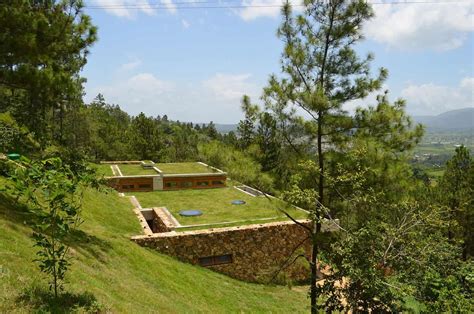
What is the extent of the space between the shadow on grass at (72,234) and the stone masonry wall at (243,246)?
310 centimetres

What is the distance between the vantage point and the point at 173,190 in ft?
74.1

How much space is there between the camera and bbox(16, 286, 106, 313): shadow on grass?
414cm

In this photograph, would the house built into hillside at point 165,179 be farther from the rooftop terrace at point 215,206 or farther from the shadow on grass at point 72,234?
the shadow on grass at point 72,234

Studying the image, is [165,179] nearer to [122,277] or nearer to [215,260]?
[215,260]

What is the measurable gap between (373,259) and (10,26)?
8.97m

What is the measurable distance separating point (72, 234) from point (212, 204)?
9900mm

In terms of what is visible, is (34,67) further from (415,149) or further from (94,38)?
(415,149)

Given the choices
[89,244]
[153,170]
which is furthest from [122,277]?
[153,170]

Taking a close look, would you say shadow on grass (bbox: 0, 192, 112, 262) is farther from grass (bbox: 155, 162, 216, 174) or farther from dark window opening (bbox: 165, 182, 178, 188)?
grass (bbox: 155, 162, 216, 174)

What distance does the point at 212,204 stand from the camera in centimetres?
1838

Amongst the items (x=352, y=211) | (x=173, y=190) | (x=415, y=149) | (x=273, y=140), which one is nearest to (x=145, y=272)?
(x=273, y=140)

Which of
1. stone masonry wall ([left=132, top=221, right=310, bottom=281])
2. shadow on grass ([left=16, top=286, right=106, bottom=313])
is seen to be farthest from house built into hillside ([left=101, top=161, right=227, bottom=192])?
shadow on grass ([left=16, top=286, right=106, bottom=313])

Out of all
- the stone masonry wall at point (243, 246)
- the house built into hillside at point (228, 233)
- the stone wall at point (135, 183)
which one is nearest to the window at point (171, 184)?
the stone wall at point (135, 183)

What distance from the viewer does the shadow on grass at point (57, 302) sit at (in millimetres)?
4137
